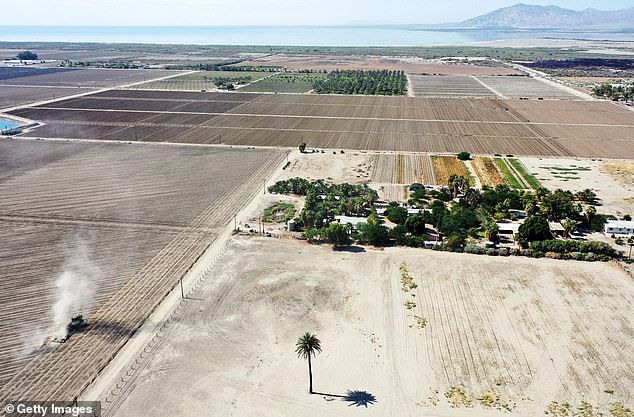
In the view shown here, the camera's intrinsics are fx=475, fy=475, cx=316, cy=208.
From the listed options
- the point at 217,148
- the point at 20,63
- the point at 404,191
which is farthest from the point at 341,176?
the point at 20,63

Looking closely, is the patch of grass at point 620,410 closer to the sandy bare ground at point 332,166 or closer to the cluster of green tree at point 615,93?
the sandy bare ground at point 332,166

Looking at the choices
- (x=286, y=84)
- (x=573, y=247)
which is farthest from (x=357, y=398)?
(x=286, y=84)

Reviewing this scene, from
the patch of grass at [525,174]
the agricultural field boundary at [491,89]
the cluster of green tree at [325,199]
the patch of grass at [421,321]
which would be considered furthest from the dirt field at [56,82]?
the patch of grass at [421,321]

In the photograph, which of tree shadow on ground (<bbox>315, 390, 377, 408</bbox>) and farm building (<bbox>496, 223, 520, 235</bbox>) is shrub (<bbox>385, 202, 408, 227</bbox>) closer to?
farm building (<bbox>496, 223, 520, 235</bbox>)

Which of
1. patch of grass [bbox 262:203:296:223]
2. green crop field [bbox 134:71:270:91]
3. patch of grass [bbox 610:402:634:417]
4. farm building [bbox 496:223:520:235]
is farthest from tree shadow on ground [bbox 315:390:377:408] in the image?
green crop field [bbox 134:71:270:91]

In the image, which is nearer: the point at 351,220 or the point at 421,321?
the point at 421,321

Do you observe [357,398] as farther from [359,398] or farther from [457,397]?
[457,397]

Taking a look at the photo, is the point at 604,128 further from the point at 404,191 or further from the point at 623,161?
the point at 404,191
